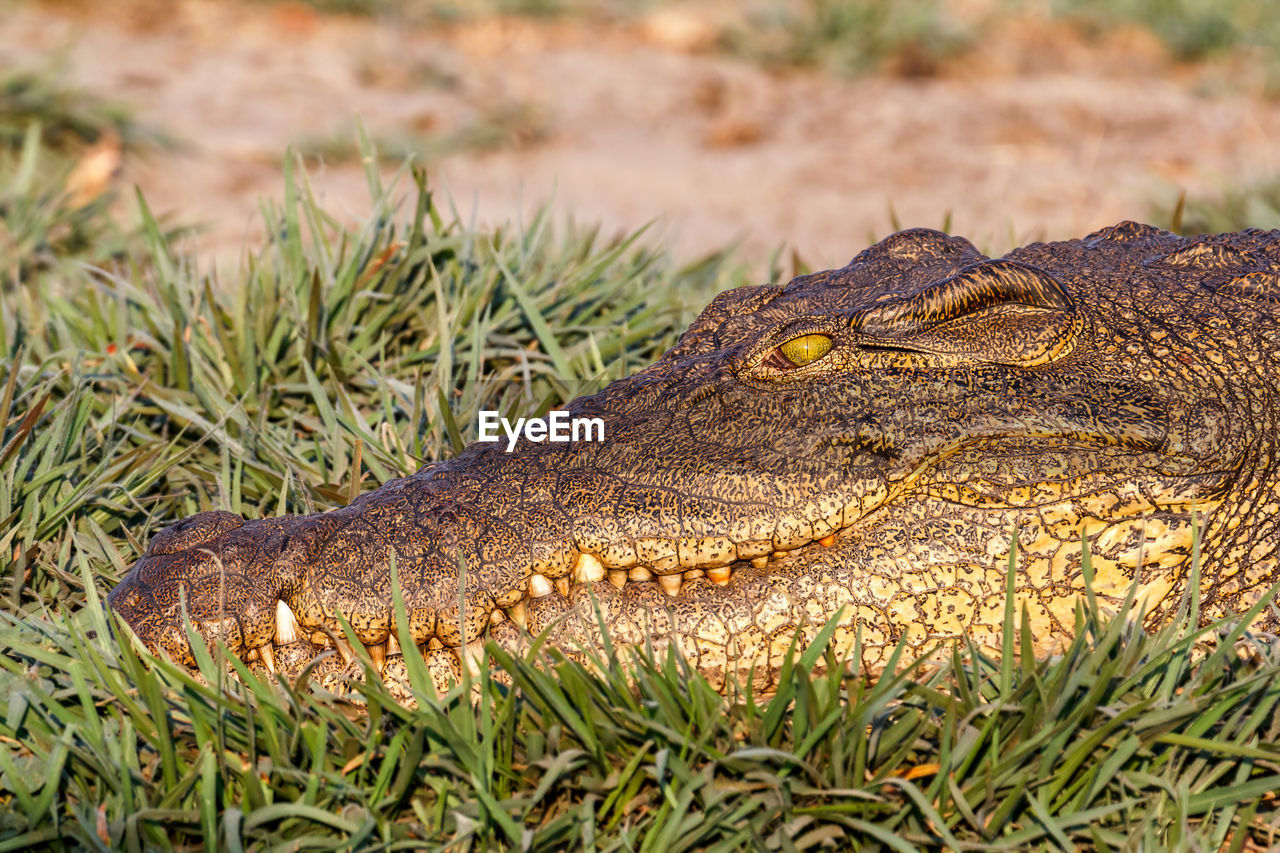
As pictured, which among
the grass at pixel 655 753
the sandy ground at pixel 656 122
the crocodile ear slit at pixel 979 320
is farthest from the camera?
the sandy ground at pixel 656 122

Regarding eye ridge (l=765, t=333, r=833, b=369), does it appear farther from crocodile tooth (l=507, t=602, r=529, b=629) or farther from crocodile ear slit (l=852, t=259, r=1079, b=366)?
crocodile tooth (l=507, t=602, r=529, b=629)

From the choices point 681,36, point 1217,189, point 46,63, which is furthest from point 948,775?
point 681,36

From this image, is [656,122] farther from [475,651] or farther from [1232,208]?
[475,651]

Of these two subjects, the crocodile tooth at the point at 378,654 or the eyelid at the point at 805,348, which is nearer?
the crocodile tooth at the point at 378,654

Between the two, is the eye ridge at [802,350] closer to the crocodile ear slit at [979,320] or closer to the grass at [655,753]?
the crocodile ear slit at [979,320]

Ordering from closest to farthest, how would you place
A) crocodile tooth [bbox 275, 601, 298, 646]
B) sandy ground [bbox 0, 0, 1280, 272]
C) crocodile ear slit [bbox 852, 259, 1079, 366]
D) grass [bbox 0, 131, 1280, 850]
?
1. grass [bbox 0, 131, 1280, 850]
2. crocodile tooth [bbox 275, 601, 298, 646]
3. crocodile ear slit [bbox 852, 259, 1079, 366]
4. sandy ground [bbox 0, 0, 1280, 272]

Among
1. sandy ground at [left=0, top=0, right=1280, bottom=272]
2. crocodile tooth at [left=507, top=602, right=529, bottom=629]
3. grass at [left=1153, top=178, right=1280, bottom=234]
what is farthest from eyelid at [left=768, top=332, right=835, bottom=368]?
grass at [left=1153, top=178, right=1280, bottom=234]

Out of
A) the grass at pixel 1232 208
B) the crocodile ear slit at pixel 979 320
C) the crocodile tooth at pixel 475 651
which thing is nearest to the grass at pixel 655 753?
the crocodile tooth at pixel 475 651
